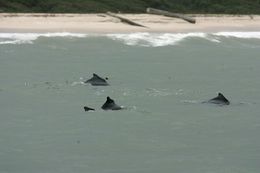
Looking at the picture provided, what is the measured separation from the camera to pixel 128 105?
16906mm

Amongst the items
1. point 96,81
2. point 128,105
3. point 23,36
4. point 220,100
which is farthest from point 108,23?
point 128,105

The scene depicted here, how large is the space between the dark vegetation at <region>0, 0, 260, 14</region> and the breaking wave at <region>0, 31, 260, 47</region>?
5641mm

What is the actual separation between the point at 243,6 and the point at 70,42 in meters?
15.3

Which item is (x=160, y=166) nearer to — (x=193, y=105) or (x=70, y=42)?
(x=193, y=105)

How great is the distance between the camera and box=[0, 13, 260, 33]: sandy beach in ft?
94.4

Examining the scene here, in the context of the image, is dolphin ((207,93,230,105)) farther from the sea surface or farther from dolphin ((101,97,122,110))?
dolphin ((101,97,122,110))

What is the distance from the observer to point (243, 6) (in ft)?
129

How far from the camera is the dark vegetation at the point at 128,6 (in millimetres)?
33844

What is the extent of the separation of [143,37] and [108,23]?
90.8 inches

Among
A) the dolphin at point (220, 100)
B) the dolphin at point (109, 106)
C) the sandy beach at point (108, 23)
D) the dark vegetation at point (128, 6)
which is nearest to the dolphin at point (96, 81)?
the dolphin at point (109, 106)

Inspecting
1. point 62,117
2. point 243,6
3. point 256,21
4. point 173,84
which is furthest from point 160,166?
point 243,6

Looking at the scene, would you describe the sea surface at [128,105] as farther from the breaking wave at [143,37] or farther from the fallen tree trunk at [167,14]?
the fallen tree trunk at [167,14]

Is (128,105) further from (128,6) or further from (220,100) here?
(128,6)

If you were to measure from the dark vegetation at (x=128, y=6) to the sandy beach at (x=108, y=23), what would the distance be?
2179mm
